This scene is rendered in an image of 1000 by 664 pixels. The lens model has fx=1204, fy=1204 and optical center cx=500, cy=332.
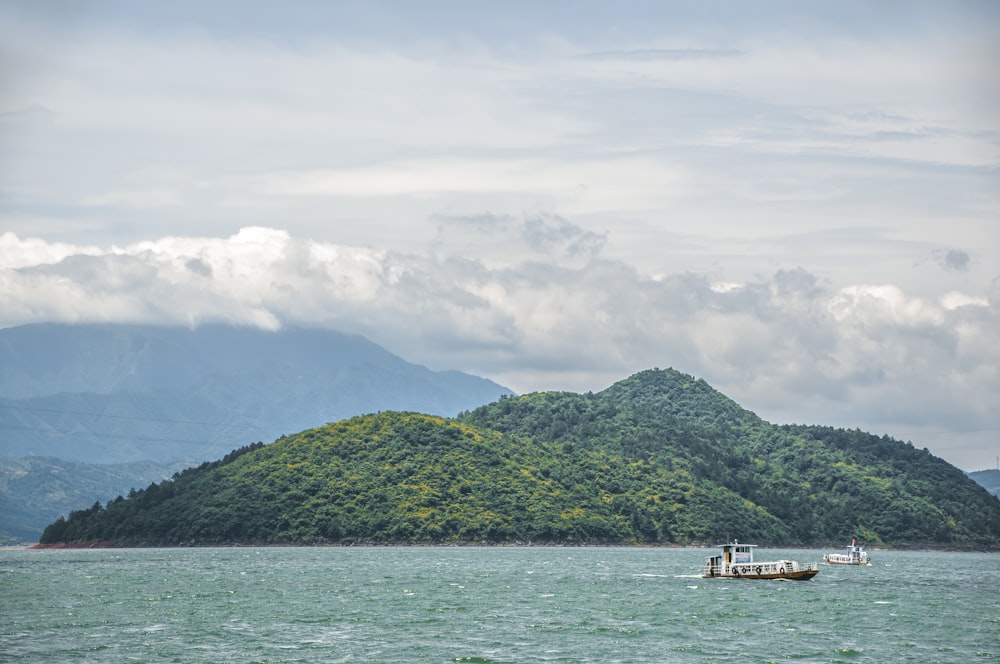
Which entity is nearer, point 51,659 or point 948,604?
point 51,659

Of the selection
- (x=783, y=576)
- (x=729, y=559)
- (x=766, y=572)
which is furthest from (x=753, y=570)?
(x=729, y=559)

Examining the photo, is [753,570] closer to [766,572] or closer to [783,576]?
[766,572]

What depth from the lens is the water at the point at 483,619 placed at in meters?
94.9

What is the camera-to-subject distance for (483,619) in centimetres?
11688

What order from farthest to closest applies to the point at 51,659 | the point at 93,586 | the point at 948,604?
the point at 93,586, the point at 948,604, the point at 51,659

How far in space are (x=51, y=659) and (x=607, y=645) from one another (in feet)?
142

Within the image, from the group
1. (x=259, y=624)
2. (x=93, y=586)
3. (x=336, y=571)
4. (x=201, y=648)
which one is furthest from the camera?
(x=336, y=571)

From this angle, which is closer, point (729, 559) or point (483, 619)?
point (483, 619)

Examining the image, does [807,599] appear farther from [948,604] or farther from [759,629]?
[759,629]

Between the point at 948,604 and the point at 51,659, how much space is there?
330ft

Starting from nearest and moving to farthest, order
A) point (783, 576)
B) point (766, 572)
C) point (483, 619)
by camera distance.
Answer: point (483, 619) → point (783, 576) → point (766, 572)

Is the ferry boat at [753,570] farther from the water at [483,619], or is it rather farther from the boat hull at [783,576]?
the water at [483,619]

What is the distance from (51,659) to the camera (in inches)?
3497

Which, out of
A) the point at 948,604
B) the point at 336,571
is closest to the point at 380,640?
the point at 948,604
